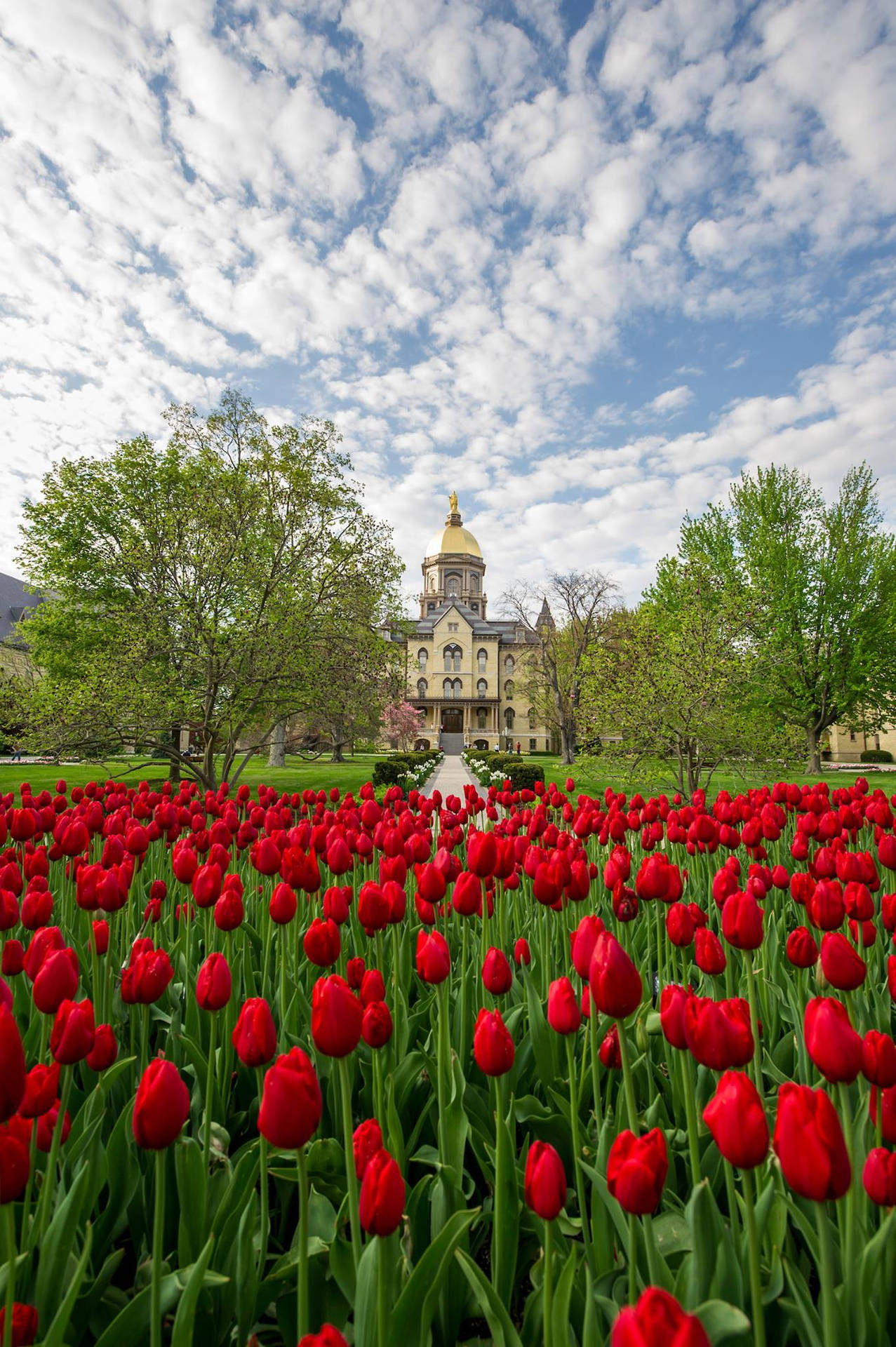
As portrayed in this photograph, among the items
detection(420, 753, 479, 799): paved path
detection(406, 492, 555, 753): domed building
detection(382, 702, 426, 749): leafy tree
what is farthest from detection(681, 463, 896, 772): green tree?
detection(406, 492, 555, 753): domed building

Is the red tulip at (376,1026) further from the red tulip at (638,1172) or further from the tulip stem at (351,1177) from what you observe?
the red tulip at (638,1172)

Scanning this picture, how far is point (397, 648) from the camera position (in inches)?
614

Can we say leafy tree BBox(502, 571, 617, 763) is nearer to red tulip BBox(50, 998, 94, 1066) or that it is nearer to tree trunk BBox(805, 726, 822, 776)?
tree trunk BBox(805, 726, 822, 776)

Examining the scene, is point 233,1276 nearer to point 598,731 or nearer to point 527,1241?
point 527,1241

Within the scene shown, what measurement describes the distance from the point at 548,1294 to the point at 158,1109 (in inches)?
27.8

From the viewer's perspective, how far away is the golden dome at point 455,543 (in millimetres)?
77938

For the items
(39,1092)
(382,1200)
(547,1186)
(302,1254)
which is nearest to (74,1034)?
(39,1092)

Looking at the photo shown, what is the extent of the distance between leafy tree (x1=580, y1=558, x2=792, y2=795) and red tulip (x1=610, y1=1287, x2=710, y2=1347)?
10.8 meters

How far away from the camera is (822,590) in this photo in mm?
25219

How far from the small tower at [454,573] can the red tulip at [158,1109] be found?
241 ft

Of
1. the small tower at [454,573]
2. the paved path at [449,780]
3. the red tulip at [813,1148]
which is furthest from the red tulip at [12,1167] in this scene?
the small tower at [454,573]

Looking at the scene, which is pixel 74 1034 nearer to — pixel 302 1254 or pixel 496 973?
pixel 302 1254

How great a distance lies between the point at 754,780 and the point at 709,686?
4729mm

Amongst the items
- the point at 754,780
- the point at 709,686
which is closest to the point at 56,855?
the point at 709,686
